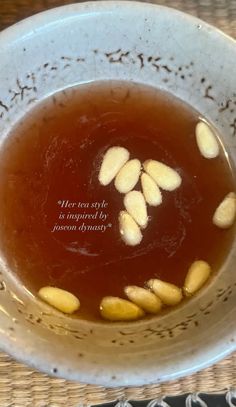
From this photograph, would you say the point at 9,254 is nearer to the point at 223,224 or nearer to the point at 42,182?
the point at 42,182

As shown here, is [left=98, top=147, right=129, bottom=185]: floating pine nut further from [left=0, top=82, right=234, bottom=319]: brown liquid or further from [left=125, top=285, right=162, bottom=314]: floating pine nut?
[left=125, top=285, right=162, bottom=314]: floating pine nut

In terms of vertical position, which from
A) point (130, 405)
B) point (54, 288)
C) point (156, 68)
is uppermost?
point (156, 68)

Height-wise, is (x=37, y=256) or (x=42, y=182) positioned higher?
(x=42, y=182)

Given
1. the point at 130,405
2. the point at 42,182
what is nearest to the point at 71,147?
the point at 42,182

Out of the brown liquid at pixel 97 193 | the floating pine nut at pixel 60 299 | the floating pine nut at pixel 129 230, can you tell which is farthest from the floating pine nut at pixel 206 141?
the floating pine nut at pixel 60 299

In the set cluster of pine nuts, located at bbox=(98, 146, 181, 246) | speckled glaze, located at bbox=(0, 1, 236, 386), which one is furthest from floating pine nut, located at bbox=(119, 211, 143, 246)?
speckled glaze, located at bbox=(0, 1, 236, 386)

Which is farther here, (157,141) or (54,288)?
(157,141)
